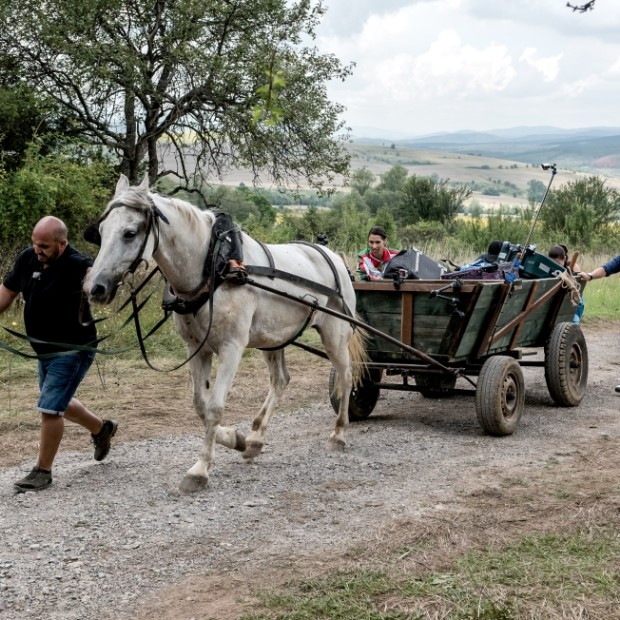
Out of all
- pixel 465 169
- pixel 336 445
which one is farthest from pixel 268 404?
pixel 465 169

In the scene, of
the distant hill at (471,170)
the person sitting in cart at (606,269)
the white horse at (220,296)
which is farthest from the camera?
the distant hill at (471,170)

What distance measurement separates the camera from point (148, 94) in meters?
18.3

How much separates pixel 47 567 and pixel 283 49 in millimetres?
14667

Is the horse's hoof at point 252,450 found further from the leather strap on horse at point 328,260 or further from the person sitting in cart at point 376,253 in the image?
the person sitting in cart at point 376,253

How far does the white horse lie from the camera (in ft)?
18.1

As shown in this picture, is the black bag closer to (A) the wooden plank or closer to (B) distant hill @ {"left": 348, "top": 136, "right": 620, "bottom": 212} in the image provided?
(A) the wooden plank

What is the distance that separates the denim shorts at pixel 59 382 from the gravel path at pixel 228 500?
0.55 meters

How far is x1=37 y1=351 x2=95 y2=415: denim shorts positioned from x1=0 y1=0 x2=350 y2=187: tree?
37.7 feet

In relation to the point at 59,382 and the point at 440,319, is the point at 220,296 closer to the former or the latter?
the point at 59,382

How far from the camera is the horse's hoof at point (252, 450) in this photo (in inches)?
Result: 268

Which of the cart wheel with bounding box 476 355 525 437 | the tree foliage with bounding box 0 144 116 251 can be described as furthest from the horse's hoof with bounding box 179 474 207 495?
the tree foliage with bounding box 0 144 116 251

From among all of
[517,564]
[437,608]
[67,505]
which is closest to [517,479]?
[517,564]

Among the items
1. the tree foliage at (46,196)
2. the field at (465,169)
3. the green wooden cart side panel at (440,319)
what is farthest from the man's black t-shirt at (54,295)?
the field at (465,169)

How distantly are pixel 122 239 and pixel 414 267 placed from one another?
147 inches
